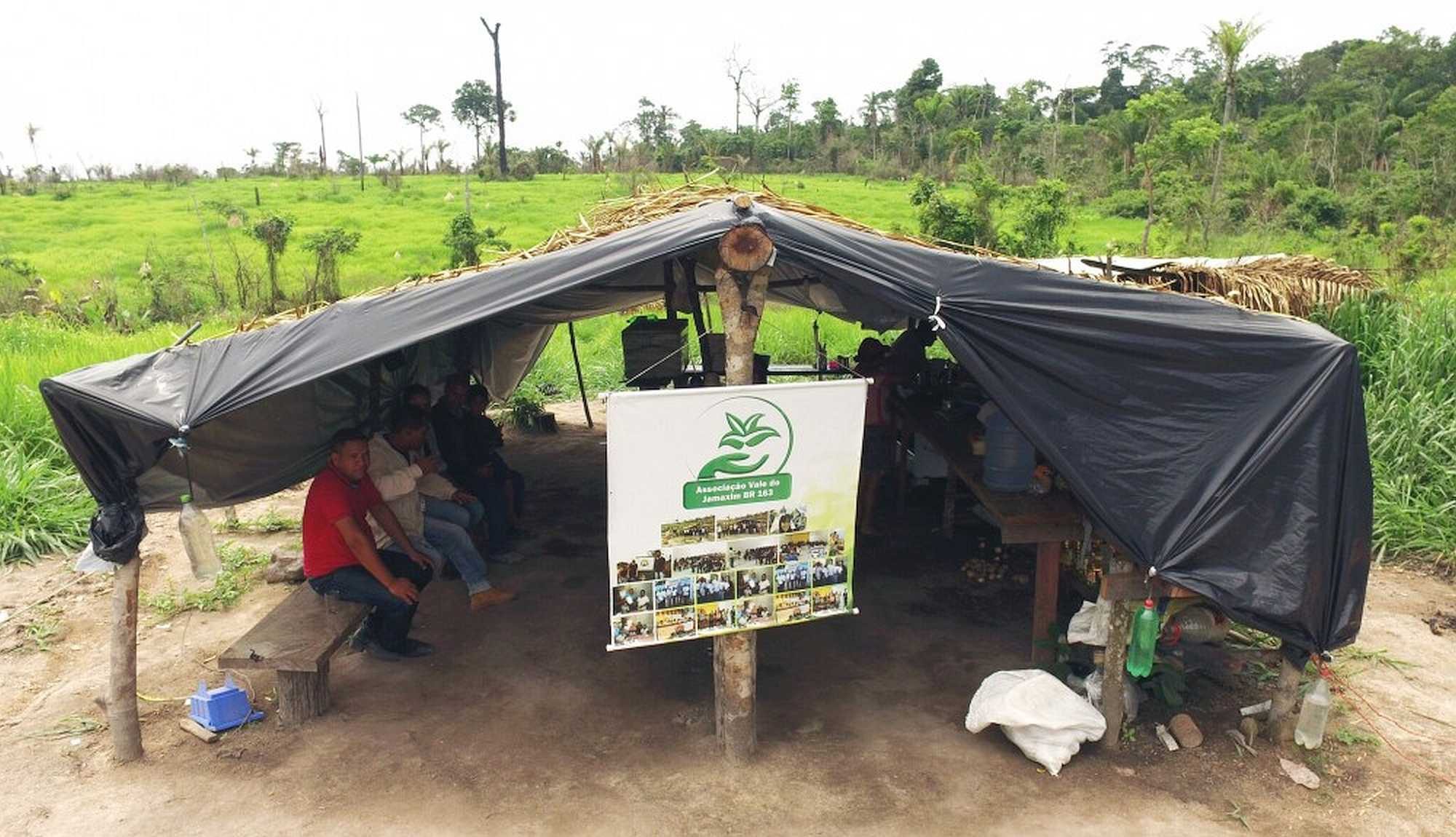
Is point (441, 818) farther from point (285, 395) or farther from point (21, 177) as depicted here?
point (21, 177)

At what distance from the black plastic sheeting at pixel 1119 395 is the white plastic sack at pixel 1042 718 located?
30.1 inches

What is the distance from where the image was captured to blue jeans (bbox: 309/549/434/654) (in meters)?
4.64

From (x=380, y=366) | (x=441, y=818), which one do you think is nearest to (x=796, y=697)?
(x=441, y=818)

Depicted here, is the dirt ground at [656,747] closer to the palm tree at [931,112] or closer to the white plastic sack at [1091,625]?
the white plastic sack at [1091,625]

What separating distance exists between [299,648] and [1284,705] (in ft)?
15.1

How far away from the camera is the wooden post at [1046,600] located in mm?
4551

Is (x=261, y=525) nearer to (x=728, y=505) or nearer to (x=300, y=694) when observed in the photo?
(x=300, y=694)

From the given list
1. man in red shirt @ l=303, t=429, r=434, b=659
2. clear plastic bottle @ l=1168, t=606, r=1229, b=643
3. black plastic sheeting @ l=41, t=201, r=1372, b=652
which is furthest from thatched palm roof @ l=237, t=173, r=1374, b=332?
clear plastic bottle @ l=1168, t=606, r=1229, b=643

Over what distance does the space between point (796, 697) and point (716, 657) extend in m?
0.80

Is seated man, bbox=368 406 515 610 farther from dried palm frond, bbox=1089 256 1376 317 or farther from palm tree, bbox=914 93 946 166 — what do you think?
palm tree, bbox=914 93 946 166

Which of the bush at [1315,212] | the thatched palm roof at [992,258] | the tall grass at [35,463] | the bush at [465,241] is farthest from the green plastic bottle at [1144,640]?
the bush at [1315,212]

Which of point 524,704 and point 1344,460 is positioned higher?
point 1344,460

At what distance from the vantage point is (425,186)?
33250 mm

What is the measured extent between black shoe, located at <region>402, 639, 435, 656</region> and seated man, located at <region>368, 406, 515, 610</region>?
56cm
